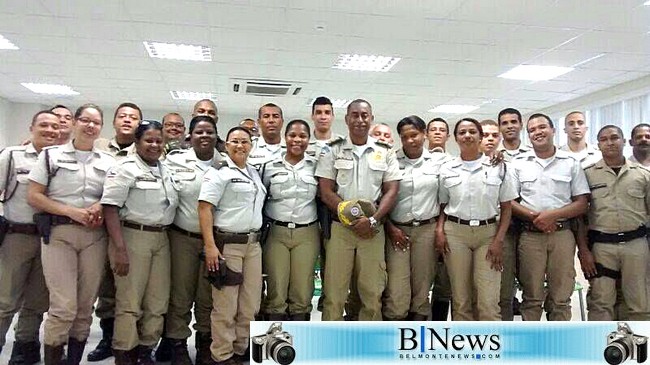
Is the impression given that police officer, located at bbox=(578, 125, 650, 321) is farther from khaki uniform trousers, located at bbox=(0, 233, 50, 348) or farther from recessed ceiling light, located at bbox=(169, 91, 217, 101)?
recessed ceiling light, located at bbox=(169, 91, 217, 101)

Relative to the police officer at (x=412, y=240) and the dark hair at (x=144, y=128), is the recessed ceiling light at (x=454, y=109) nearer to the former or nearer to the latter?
the police officer at (x=412, y=240)

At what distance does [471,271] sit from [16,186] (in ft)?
9.68

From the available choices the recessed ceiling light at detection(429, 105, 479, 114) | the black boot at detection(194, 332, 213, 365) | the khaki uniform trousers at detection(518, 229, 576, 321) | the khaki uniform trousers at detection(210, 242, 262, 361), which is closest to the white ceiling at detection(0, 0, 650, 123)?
the recessed ceiling light at detection(429, 105, 479, 114)

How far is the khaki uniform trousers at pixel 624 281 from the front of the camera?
10.5ft

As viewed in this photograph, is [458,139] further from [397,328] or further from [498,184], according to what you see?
[397,328]

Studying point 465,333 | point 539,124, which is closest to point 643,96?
point 539,124

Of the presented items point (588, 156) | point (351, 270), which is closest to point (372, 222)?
point (351, 270)

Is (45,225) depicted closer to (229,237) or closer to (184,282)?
(184,282)

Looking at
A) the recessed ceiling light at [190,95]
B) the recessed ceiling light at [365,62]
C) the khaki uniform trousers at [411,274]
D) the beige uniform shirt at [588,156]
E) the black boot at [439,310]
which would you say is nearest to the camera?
the khaki uniform trousers at [411,274]

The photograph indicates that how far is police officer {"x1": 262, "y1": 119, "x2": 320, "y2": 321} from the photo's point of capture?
10.2 ft

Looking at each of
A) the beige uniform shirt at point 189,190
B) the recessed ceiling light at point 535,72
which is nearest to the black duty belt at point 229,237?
the beige uniform shirt at point 189,190

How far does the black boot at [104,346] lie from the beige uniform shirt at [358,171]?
1.80 m

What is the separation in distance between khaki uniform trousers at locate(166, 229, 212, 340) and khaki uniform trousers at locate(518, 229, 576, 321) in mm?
2148

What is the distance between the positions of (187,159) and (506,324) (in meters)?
2.14
